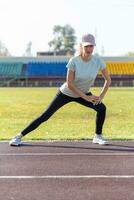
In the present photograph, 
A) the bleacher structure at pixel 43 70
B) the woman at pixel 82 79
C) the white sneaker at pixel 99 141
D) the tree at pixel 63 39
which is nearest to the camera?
the woman at pixel 82 79

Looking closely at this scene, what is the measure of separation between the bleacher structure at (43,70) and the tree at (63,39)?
64.5 metres

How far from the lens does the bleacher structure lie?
8446 cm

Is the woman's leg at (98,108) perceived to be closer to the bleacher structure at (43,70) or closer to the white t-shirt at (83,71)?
the white t-shirt at (83,71)

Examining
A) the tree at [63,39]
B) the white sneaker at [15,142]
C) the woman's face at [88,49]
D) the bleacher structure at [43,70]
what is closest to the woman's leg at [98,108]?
the woman's face at [88,49]

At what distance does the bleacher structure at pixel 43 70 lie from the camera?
3325 inches

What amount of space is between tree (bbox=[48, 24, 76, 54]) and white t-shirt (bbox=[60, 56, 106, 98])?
143597 mm

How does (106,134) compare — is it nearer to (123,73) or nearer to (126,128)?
(126,128)

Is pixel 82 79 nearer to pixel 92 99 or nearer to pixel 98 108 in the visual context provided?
pixel 92 99

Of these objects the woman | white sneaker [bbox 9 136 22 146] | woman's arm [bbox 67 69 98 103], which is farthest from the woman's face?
white sneaker [bbox 9 136 22 146]

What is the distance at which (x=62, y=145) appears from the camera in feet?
35.8

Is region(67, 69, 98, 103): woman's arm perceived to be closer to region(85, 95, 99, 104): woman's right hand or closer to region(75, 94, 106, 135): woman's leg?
region(85, 95, 99, 104): woman's right hand

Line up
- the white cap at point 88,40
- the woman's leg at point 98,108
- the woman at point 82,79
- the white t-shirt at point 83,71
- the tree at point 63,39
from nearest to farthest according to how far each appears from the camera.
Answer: the white cap at point 88,40 < the woman at point 82,79 < the white t-shirt at point 83,71 < the woman's leg at point 98,108 < the tree at point 63,39

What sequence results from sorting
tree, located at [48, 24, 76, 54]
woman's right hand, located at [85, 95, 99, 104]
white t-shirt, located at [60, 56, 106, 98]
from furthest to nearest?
tree, located at [48, 24, 76, 54] → woman's right hand, located at [85, 95, 99, 104] → white t-shirt, located at [60, 56, 106, 98]

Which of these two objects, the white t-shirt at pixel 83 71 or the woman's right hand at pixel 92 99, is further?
the woman's right hand at pixel 92 99
